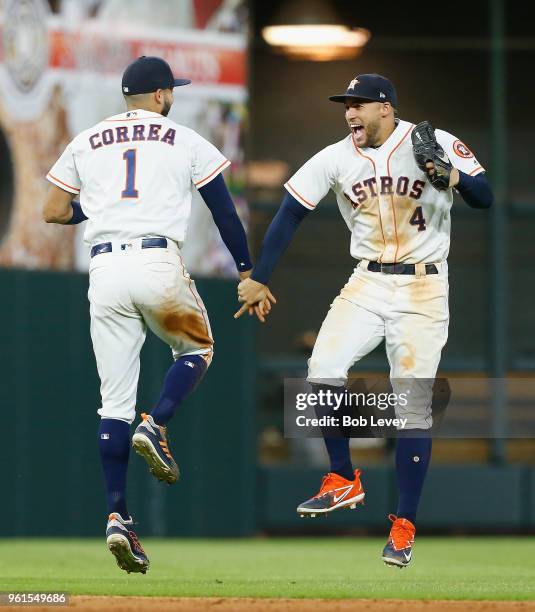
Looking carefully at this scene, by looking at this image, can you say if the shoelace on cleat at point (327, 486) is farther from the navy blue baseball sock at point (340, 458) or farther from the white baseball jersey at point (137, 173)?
the white baseball jersey at point (137, 173)

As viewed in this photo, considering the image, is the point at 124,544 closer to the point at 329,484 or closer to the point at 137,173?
the point at 329,484

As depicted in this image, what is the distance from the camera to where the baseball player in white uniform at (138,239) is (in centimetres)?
730

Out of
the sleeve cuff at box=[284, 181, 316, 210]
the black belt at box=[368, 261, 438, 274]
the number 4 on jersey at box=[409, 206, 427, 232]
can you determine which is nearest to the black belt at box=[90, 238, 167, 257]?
the sleeve cuff at box=[284, 181, 316, 210]

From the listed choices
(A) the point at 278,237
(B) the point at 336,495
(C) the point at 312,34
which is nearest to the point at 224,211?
(A) the point at 278,237

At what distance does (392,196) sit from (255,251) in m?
5.51

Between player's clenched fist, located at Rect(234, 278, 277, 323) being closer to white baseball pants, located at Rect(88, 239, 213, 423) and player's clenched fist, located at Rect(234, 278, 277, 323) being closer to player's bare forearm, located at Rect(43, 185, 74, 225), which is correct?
white baseball pants, located at Rect(88, 239, 213, 423)

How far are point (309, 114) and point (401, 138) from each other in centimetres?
570

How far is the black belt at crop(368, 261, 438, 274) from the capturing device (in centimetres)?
783

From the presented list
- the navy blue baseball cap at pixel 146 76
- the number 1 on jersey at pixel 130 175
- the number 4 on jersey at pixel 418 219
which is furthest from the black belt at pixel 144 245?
the number 4 on jersey at pixel 418 219

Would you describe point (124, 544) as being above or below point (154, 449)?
below

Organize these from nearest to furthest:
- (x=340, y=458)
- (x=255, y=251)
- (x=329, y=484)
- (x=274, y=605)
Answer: (x=274, y=605)
(x=329, y=484)
(x=340, y=458)
(x=255, y=251)

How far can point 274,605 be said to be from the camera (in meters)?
6.73

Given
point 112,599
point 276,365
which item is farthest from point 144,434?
point 276,365

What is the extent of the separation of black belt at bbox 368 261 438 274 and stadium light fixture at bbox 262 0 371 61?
5.95m
